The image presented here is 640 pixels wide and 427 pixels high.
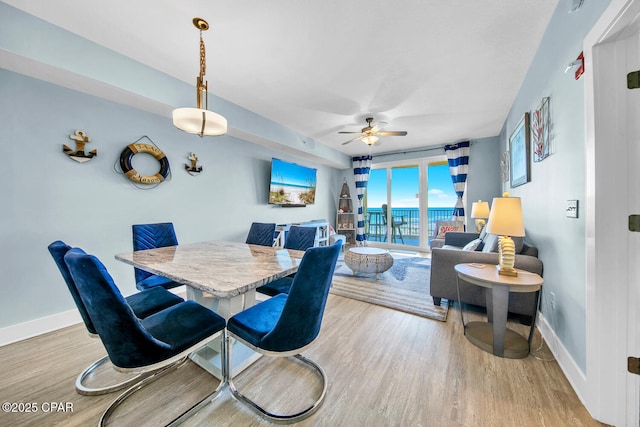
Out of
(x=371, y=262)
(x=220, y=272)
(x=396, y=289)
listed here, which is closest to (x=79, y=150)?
(x=220, y=272)

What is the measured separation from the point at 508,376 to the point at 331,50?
9.26ft

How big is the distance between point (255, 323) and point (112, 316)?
0.62 metres

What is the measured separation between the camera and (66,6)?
1607mm

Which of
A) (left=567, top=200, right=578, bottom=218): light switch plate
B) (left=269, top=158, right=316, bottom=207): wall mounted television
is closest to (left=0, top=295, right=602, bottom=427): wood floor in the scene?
(left=567, top=200, right=578, bottom=218): light switch plate

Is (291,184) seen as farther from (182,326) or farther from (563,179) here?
(563,179)

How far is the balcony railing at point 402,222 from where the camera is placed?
19.8ft

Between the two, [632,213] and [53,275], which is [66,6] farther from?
[632,213]

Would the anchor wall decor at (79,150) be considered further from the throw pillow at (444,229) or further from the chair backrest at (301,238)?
the throw pillow at (444,229)

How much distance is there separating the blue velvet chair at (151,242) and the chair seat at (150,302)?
192mm

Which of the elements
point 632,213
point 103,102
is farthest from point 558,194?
point 103,102

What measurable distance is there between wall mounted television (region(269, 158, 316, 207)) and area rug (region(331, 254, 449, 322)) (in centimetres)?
167

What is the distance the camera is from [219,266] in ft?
4.76

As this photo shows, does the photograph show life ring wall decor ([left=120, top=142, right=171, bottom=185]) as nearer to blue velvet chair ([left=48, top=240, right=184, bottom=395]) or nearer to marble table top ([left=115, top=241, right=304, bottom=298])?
marble table top ([left=115, top=241, right=304, bottom=298])

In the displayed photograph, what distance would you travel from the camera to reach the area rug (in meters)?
2.44
